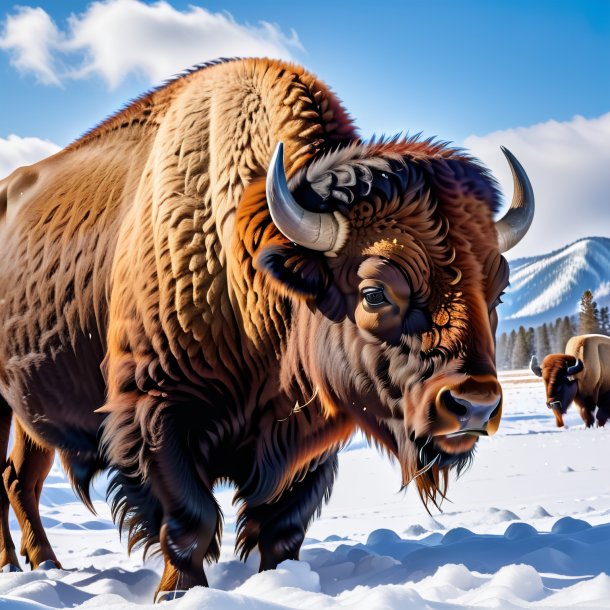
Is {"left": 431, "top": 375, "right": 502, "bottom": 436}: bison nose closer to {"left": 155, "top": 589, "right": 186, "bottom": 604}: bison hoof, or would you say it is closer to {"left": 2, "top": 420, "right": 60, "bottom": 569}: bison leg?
{"left": 155, "top": 589, "right": 186, "bottom": 604}: bison hoof

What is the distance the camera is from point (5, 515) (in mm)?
5250

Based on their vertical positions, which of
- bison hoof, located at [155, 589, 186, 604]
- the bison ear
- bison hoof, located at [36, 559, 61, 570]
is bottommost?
bison hoof, located at [36, 559, 61, 570]

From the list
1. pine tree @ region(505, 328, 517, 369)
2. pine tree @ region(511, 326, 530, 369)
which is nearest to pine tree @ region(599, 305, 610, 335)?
pine tree @ region(511, 326, 530, 369)

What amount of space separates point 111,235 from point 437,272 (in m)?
1.89

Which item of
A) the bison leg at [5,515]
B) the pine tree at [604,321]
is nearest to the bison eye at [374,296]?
the bison leg at [5,515]

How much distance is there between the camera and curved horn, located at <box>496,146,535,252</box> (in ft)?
12.3

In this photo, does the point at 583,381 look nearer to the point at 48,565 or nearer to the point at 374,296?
the point at 48,565

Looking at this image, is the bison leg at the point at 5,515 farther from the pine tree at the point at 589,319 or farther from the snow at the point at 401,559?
the pine tree at the point at 589,319

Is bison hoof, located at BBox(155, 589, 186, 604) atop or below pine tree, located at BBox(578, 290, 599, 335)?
below

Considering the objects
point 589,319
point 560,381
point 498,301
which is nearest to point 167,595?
point 498,301

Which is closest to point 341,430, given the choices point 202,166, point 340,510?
point 202,166

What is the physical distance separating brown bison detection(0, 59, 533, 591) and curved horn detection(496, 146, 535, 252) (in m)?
0.01

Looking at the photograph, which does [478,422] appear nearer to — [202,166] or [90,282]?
[202,166]

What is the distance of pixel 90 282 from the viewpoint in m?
4.30
